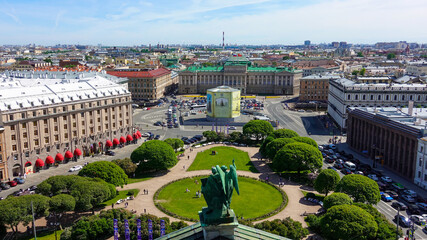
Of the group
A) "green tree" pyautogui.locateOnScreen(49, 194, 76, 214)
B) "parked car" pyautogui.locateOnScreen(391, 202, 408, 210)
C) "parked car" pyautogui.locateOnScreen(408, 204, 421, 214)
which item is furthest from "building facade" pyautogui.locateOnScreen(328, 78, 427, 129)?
"green tree" pyautogui.locateOnScreen(49, 194, 76, 214)

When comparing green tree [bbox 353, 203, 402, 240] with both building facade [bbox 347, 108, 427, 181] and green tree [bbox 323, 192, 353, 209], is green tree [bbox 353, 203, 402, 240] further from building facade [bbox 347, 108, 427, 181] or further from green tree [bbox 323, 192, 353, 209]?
building facade [bbox 347, 108, 427, 181]

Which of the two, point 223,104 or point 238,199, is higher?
point 223,104

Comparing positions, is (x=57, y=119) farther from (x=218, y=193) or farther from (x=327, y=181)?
(x=218, y=193)

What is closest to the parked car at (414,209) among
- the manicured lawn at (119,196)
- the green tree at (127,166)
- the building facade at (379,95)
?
the manicured lawn at (119,196)

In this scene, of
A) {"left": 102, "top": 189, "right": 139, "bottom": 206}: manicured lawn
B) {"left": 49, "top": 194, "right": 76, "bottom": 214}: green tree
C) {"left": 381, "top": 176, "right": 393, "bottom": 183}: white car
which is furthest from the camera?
{"left": 381, "top": 176, "right": 393, "bottom": 183}: white car

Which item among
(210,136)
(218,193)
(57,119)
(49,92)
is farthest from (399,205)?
(49,92)

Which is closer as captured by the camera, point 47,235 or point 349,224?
point 349,224

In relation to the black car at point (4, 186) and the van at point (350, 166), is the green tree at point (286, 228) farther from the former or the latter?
the black car at point (4, 186)

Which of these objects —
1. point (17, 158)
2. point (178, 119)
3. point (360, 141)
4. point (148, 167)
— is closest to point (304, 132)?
point (360, 141)
